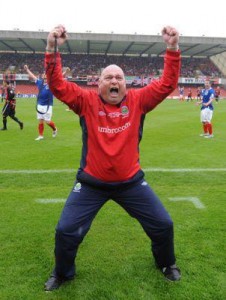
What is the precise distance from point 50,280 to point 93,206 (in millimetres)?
901

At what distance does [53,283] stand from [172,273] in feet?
4.12

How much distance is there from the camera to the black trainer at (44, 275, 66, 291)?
356cm

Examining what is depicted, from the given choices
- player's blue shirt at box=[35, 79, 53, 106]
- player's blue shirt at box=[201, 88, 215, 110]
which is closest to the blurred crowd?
player's blue shirt at box=[201, 88, 215, 110]

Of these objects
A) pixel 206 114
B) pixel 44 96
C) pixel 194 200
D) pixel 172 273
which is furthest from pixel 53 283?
pixel 206 114

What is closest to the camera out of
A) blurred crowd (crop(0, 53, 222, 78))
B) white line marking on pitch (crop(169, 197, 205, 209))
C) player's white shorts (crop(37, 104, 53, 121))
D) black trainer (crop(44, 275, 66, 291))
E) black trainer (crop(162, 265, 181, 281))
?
black trainer (crop(44, 275, 66, 291))

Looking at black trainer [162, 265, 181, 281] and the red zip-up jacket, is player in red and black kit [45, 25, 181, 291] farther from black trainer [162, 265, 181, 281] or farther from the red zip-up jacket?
black trainer [162, 265, 181, 281]

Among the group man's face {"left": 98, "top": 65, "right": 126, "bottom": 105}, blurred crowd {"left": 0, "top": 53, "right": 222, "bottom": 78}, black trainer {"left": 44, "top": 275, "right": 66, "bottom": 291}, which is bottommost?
black trainer {"left": 44, "top": 275, "right": 66, "bottom": 291}

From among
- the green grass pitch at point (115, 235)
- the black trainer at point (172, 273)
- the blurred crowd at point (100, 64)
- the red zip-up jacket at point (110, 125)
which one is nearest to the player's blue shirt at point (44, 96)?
the green grass pitch at point (115, 235)

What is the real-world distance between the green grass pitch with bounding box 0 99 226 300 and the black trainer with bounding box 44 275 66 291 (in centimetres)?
6

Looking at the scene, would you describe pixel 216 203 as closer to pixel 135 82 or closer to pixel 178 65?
pixel 178 65

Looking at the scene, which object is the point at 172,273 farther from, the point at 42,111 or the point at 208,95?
the point at 208,95

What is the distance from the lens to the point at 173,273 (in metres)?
3.74

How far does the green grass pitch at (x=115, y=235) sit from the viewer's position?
140 inches

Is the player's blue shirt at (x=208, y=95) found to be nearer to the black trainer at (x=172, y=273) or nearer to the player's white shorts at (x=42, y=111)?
the player's white shorts at (x=42, y=111)
